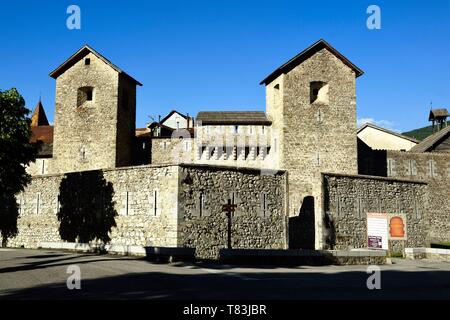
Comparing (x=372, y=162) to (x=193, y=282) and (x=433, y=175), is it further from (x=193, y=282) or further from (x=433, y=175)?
(x=193, y=282)

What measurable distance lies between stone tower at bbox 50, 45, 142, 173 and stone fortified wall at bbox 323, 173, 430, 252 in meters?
15.3

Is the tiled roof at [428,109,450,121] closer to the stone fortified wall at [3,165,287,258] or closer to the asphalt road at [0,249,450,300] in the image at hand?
the stone fortified wall at [3,165,287,258]

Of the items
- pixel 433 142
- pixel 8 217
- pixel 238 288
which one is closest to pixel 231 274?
pixel 238 288

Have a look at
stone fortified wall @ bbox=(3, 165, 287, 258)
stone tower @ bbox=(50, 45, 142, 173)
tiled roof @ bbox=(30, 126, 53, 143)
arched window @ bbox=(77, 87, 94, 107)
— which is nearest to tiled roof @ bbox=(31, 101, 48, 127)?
tiled roof @ bbox=(30, 126, 53, 143)

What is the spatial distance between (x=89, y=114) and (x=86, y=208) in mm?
12164

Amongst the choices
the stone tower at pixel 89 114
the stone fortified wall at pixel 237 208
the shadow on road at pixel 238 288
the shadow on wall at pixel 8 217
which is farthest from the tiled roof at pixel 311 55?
the shadow on road at pixel 238 288

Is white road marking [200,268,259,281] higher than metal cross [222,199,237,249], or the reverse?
metal cross [222,199,237,249]

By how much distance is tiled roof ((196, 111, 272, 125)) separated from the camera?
114 ft

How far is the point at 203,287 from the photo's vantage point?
10656mm

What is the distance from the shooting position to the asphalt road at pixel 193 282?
9734mm

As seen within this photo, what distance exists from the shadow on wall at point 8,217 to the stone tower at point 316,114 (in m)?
16.0

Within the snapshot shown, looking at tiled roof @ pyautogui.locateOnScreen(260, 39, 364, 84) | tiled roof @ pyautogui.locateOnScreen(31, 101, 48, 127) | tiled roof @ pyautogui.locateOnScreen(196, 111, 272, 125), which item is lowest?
tiled roof @ pyautogui.locateOnScreen(196, 111, 272, 125)

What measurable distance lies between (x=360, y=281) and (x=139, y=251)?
27.4 feet
